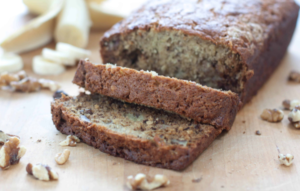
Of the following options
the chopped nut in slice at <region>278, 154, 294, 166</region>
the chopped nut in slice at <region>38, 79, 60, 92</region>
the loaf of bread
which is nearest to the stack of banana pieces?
the chopped nut in slice at <region>38, 79, 60, 92</region>

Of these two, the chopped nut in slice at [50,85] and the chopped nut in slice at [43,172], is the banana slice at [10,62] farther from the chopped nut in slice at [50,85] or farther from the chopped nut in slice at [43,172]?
the chopped nut in slice at [43,172]

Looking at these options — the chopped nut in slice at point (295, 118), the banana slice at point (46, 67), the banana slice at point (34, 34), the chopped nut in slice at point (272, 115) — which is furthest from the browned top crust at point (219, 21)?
the banana slice at point (34, 34)

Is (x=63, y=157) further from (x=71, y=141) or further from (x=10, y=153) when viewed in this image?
(x=10, y=153)

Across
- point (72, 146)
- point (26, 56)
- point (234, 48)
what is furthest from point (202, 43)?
point (26, 56)

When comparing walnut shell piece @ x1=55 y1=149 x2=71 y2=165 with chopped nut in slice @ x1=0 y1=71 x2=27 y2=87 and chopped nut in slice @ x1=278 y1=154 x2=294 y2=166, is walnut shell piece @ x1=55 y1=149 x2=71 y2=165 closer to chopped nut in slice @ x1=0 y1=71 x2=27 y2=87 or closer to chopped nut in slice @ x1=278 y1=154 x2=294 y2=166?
chopped nut in slice @ x1=278 y1=154 x2=294 y2=166

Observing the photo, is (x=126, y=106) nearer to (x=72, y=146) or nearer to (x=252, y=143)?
(x=72, y=146)
